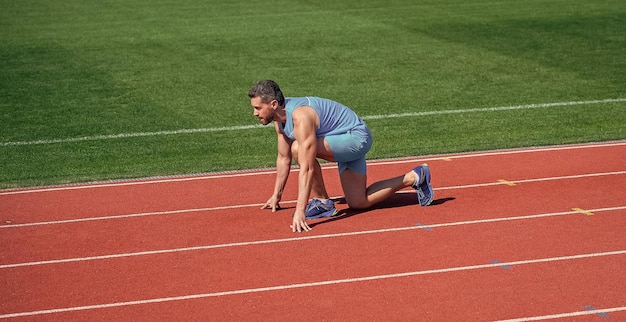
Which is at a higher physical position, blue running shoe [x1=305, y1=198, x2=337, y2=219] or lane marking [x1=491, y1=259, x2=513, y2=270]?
blue running shoe [x1=305, y1=198, x2=337, y2=219]

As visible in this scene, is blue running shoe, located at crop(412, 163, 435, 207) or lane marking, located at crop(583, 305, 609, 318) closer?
lane marking, located at crop(583, 305, 609, 318)

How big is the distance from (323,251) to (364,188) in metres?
1.24

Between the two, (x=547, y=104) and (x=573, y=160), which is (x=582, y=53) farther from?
(x=573, y=160)

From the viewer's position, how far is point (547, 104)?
48.2 feet

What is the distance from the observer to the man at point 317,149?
8.86m

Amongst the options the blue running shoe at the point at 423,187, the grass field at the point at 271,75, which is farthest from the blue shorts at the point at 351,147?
the grass field at the point at 271,75

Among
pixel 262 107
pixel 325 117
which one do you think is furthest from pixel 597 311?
pixel 262 107

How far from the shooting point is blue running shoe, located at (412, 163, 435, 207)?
377 inches

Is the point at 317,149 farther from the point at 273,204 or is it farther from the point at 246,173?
the point at 246,173

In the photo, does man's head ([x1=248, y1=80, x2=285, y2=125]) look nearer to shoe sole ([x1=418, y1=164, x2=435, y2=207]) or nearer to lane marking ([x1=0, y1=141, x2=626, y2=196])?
shoe sole ([x1=418, y1=164, x2=435, y2=207])

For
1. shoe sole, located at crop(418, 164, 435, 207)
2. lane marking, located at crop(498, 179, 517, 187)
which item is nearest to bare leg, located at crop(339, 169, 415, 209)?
shoe sole, located at crop(418, 164, 435, 207)

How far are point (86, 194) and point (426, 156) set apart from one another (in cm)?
419

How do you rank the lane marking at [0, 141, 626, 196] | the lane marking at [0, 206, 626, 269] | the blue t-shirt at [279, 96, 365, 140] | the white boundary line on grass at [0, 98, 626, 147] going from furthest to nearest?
the white boundary line on grass at [0, 98, 626, 147], the lane marking at [0, 141, 626, 196], the blue t-shirt at [279, 96, 365, 140], the lane marking at [0, 206, 626, 269]

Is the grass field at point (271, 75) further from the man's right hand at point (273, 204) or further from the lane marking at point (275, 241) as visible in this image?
the lane marking at point (275, 241)
